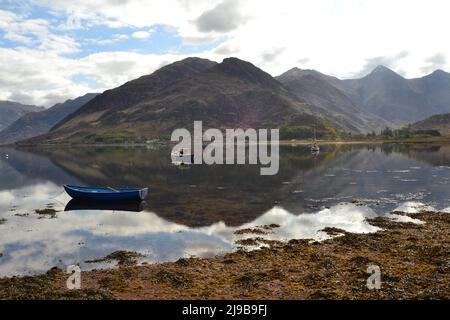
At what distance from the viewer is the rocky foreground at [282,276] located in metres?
24.6

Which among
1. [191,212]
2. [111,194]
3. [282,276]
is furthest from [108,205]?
[282,276]

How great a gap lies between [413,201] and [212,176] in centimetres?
4820

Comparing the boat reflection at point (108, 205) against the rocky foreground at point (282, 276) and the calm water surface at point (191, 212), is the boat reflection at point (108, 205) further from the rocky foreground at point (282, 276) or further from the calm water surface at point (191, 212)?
the rocky foreground at point (282, 276)

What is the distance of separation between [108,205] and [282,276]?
3854cm

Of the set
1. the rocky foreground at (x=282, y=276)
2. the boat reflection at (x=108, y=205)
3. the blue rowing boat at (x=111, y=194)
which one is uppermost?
the blue rowing boat at (x=111, y=194)

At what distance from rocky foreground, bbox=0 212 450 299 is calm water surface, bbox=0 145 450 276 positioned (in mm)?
3522

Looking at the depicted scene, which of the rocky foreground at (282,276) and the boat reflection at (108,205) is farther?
the boat reflection at (108,205)

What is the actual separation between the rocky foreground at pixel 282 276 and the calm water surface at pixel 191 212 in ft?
11.6

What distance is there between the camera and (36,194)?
75812 millimetres

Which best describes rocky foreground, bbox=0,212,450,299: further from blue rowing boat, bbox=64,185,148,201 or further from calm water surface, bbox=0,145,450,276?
blue rowing boat, bbox=64,185,148,201

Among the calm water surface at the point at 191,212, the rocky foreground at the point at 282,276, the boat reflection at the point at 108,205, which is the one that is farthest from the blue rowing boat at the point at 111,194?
the rocky foreground at the point at 282,276
